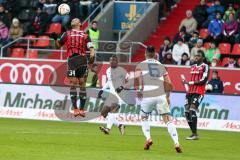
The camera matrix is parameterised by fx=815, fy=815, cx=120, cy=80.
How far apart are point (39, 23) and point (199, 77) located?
14.7 metres

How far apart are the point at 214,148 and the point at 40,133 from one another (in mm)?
4816

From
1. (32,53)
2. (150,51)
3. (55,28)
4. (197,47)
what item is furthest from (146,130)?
(55,28)

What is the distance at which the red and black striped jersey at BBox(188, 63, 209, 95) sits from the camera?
22172 mm

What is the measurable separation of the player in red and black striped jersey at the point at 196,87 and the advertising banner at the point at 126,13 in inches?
526

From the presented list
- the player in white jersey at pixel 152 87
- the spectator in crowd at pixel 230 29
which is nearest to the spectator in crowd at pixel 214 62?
the spectator in crowd at pixel 230 29

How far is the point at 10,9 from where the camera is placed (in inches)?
1465

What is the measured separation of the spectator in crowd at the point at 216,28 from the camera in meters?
31.6

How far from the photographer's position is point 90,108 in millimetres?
28016

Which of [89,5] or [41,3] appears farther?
[41,3]

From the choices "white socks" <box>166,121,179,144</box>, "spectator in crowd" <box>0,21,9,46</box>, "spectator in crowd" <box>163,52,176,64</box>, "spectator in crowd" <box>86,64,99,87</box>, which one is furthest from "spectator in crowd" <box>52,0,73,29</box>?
"white socks" <box>166,121,179,144</box>

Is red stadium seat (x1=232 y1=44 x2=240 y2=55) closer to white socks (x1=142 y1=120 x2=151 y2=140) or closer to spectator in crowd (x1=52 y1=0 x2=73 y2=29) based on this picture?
spectator in crowd (x1=52 y1=0 x2=73 y2=29)

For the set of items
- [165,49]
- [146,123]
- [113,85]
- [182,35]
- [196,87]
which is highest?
[182,35]

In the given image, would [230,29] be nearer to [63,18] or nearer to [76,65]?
[63,18]

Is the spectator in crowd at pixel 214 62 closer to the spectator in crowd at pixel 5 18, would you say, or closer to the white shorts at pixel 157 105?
the spectator in crowd at pixel 5 18
